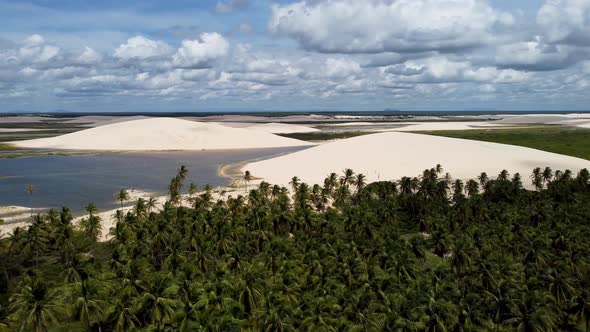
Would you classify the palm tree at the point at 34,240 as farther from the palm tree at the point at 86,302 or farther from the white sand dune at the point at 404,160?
the white sand dune at the point at 404,160

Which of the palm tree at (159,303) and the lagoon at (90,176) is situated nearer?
the palm tree at (159,303)

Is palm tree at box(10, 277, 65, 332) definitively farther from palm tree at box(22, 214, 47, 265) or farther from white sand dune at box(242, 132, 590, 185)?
white sand dune at box(242, 132, 590, 185)

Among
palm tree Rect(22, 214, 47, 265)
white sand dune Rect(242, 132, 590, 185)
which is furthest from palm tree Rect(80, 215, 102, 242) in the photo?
white sand dune Rect(242, 132, 590, 185)

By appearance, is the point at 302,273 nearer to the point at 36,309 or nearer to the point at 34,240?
the point at 36,309

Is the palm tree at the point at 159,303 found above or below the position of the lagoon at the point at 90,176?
above

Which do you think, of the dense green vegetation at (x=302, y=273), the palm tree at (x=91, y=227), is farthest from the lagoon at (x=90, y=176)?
the dense green vegetation at (x=302, y=273)

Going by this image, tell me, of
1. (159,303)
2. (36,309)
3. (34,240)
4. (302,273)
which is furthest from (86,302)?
(34,240)

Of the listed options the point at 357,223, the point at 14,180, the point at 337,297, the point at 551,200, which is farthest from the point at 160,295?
the point at 14,180
